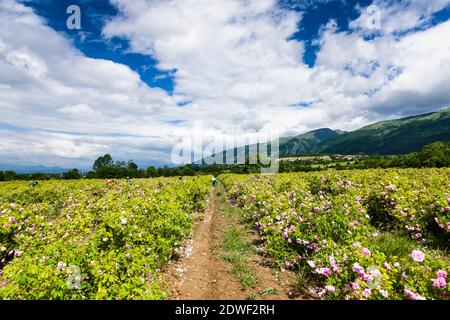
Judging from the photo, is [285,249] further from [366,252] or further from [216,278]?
[366,252]

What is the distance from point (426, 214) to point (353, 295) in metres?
5.77

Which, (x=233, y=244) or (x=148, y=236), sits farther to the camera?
(x=233, y=244)

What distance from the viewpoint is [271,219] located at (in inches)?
336

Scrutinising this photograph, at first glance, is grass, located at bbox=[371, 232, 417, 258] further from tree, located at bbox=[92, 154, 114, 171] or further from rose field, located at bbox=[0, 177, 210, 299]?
tree, located at bbox=[92, 154, 114, 171]

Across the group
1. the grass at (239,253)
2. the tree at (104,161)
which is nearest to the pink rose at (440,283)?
the grass at (239,253)

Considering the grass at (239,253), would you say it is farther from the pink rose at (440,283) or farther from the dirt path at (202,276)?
the pink rose at (440,283)

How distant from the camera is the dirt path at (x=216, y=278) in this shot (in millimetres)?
5562

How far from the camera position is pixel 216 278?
647 centimetres

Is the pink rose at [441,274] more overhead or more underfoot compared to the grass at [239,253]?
more overhead

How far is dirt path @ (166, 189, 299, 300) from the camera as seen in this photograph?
18.2 ft

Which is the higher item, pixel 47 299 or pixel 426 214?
pixel 426 214
